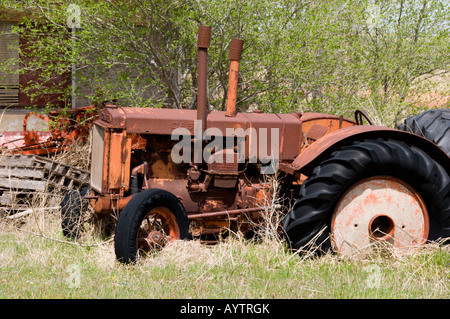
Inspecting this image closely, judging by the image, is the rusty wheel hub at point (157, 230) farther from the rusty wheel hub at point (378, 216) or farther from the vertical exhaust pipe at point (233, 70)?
the rusty wheel hub at point (378, 216)

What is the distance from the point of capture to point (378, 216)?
4359mm

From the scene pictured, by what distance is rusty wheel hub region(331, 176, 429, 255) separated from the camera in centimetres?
431

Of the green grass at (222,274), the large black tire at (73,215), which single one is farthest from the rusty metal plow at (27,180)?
the green grass at (222,274)

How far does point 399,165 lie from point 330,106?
17.4 ft

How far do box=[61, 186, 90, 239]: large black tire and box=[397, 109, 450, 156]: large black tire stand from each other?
3.72 meters

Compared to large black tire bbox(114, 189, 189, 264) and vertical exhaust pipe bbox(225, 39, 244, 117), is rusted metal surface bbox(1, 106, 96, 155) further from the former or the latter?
large black tire bbox(114, 189, 189, 264)

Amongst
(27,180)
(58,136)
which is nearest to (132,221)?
(27,180)

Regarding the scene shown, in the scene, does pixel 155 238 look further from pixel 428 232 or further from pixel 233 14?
pixel 233 14

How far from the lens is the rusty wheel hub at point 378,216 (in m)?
4.31

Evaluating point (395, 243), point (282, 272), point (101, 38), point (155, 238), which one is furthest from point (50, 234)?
point (101, 38)

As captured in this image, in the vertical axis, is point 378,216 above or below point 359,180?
below

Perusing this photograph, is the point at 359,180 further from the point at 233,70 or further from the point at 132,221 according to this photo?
the point at 132,221

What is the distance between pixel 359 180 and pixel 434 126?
7.53 ft

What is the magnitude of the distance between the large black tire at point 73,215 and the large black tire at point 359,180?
2106 millimetres
